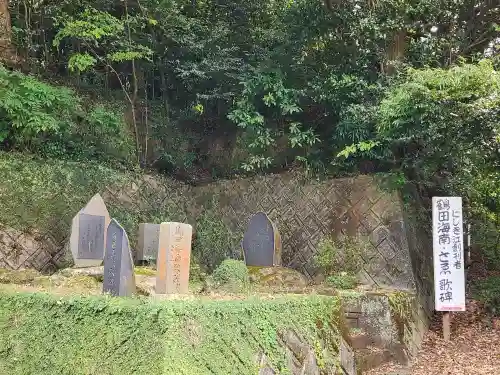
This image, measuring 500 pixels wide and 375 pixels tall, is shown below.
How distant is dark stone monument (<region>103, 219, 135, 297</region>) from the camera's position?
17.4 feet

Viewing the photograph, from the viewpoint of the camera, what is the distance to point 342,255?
9.18 metres

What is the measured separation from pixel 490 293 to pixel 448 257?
2182mm

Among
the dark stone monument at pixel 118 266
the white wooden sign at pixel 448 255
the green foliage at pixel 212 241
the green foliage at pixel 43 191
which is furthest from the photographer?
the green foliage at pixel 212 241

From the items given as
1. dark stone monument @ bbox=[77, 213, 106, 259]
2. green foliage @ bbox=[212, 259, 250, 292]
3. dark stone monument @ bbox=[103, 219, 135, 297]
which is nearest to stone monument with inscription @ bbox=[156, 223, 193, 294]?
dark stone monument @ bbox=[103, 219, 135, 297]

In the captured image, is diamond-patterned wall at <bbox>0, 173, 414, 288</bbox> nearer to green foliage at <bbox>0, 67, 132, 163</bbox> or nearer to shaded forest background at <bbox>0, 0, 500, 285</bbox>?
shaded forest background at <bbox>0, 0, 500, 285</bbox>

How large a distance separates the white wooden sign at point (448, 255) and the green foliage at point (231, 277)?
3145 mm

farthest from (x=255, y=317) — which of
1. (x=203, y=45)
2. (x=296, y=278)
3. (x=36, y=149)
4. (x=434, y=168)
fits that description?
(x=203, y=45)

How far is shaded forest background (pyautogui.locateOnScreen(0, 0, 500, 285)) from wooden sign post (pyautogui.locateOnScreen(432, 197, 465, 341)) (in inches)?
44.2

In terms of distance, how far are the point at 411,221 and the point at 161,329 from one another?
21.1 ft

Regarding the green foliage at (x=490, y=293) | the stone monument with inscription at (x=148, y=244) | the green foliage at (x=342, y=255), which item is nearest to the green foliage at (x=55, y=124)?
the stone monument with inscription at (x=148, y=244)

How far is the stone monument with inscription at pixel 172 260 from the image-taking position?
5.59 m

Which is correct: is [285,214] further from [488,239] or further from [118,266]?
[118,266]

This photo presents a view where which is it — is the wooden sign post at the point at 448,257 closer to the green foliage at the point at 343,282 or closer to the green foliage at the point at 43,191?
the green foliage at the point at 343,282

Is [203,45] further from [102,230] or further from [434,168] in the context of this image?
[434,168]
